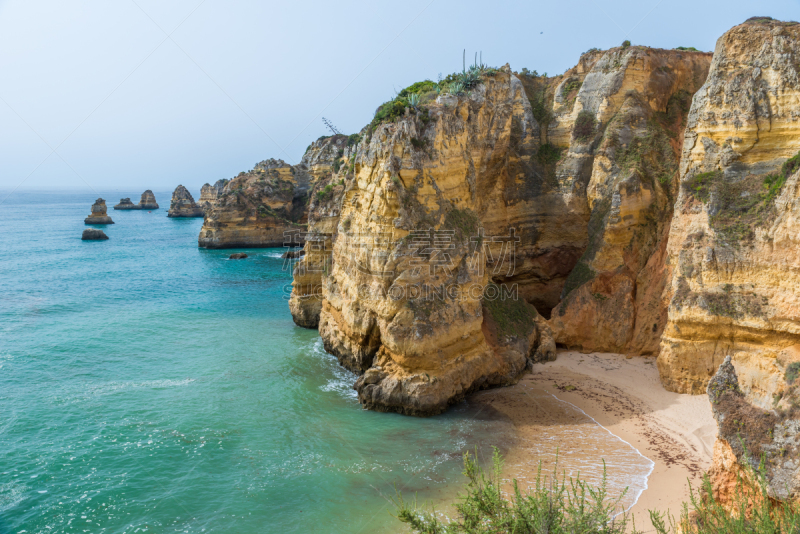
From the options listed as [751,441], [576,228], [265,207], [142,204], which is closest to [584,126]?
[576,228]

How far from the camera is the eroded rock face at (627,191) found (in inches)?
895

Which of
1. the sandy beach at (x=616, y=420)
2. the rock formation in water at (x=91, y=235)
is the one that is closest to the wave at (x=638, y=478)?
the sandy beach at (x=616, y=420)

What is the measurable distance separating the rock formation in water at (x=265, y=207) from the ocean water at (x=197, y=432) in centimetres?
3209

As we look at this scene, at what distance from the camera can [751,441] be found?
854 centimetres

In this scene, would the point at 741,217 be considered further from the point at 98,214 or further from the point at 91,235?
the point at 98,214

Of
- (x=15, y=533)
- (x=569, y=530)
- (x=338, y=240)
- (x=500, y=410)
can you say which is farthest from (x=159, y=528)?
(x=338, y=240)

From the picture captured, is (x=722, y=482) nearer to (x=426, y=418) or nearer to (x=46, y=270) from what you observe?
(x=426, y=418)

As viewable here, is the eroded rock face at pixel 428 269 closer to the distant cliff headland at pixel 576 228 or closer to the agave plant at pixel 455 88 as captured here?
the distant cliff headland at pixel 576 228

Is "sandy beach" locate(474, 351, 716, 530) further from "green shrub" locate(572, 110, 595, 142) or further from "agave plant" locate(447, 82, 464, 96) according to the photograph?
"agave plant" locate(447, 82, 464, 96)

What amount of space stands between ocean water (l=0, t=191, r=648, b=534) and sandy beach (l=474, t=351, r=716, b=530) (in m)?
1.26

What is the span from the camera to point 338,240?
24.8 meters

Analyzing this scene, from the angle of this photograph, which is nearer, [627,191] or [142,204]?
[627,191]

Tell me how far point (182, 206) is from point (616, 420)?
119255mm

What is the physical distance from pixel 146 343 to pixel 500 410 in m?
20.2
